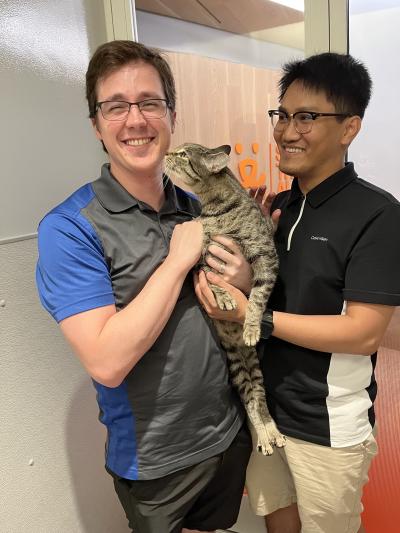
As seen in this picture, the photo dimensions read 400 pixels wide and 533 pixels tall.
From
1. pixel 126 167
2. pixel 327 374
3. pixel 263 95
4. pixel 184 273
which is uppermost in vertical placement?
pixel 263 95

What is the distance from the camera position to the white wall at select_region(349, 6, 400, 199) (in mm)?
1596

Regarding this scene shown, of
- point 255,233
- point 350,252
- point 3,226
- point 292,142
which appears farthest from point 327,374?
point 3,226

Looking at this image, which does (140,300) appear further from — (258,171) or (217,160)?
(258,171)

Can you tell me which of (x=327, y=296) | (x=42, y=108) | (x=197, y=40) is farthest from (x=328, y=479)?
(x=197, y=40)

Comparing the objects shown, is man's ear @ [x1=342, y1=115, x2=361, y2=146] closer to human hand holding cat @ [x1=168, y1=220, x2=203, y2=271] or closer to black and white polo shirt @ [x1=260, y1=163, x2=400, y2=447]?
black and white polo shirt @ [x1=260, y1=163, x2=400, y2=447]

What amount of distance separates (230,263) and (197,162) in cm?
37

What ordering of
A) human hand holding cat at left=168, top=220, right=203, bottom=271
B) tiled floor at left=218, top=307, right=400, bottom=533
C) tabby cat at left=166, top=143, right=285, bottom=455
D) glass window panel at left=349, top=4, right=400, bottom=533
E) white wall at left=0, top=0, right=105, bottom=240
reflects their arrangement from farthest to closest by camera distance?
tiled floor at left=218, top=307, right=400, bottom=533, glass window panel at left=349, top=4, right=400, bottom=533, white wall at left=0, top=0, right=105, bottom=240, tabby cat at left=166, top=143, right=285, bottom=455, human hand holding cat at left=168, top=220, right=203, bottom=271

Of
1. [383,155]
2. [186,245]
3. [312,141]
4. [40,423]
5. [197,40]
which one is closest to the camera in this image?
[186,245]

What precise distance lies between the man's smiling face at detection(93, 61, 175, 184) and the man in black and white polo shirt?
34cm

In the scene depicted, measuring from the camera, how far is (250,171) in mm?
2057

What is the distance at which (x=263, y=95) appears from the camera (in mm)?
1975

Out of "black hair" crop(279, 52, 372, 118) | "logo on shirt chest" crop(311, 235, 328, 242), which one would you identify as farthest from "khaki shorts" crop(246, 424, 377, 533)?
"black hair" crop(279, 52, 372, 118)

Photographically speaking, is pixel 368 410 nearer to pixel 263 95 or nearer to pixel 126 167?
pixel 126 167

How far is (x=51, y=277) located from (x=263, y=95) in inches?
55.9
